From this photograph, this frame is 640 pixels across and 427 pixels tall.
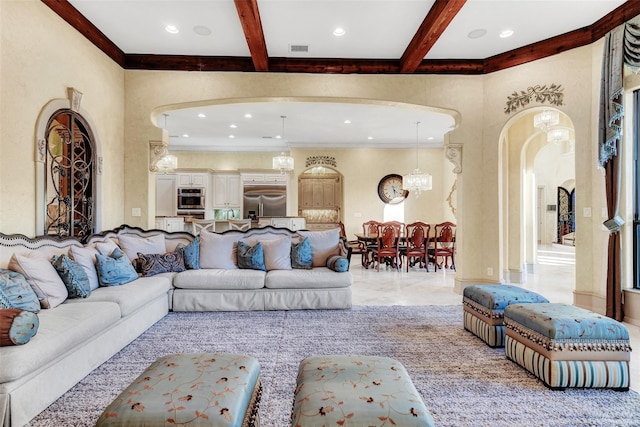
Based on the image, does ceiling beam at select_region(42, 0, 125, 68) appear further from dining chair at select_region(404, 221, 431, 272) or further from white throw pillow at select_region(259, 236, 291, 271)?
dining chair at select_region(404, 221, 431, 272)

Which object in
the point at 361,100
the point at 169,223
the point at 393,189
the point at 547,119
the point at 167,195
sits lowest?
the point at 169,223

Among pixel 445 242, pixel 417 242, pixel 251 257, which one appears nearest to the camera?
pixel 251 257

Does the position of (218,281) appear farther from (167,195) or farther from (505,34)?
(167,195)

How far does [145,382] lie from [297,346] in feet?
5.50

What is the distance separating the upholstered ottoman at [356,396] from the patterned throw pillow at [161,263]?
9.85 ft

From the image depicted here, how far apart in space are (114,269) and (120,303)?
26.4 inches

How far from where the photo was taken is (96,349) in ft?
8.47

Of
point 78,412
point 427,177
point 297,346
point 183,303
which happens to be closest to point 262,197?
point 427,177

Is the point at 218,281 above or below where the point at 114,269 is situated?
below

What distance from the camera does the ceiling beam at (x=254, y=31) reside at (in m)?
3.38

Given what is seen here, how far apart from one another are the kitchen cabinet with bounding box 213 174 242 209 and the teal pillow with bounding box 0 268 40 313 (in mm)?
7292

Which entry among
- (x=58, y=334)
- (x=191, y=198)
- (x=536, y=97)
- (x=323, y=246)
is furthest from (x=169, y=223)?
(x=536, y=97)

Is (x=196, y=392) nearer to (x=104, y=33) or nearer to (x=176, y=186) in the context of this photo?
(x=104, y=33)

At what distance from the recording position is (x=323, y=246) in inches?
182
